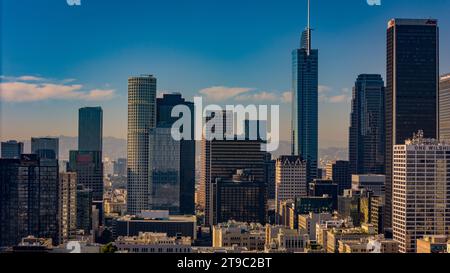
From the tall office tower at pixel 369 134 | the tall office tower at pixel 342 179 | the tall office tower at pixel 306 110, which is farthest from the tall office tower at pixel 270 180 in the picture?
the tall office tower at pixel 369 134

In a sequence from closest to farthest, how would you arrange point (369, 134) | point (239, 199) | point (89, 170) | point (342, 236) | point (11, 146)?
point (11, 146) → point (342, 236) → point (89, 170) → point (239, 199) → point (369, 134)

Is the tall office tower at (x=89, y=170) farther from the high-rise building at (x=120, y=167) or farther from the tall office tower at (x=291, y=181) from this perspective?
the tall office tower at (x=291, y=181)

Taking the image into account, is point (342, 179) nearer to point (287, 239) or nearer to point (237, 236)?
point (237, 236)

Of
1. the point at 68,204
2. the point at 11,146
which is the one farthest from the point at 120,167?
the point at 11,146

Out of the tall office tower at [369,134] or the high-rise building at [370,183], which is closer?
the tall office tower at [369,134]

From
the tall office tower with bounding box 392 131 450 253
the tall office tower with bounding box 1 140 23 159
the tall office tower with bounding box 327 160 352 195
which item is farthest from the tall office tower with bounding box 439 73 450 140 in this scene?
the tall office tower with bounding box 1 140 23 159

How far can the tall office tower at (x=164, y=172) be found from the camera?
15.4 meters

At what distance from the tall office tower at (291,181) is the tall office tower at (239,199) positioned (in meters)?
0.43

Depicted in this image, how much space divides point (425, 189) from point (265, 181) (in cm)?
536

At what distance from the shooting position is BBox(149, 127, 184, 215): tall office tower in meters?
15.4

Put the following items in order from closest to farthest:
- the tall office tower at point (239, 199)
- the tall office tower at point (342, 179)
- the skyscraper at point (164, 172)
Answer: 1. the tall office tower at point (239, 199)
2. the tall office tower at point (342, 179)
3. the skyscraper at point (164, 172)

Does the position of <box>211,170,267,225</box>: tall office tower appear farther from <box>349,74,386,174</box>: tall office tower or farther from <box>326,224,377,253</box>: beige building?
<box>326,224,377,253</box>: beige building

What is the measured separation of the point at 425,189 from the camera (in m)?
10.3
